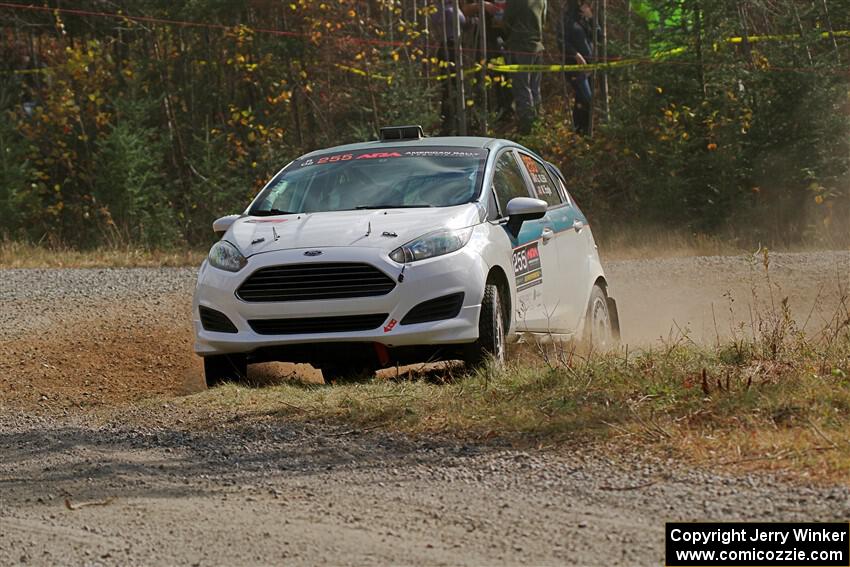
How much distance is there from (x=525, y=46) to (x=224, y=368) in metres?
14.7

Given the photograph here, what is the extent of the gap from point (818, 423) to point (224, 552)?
123 inches

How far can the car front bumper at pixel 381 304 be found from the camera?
8516 mm

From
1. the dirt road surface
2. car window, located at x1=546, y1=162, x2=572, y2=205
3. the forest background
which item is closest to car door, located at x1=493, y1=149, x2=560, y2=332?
car window, located at x1=546, y1=162, x2=572, y2=205

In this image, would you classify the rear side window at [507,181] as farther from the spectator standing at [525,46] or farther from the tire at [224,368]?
the spectator standing at [525,46]

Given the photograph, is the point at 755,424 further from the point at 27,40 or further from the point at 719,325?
the point at 27,40

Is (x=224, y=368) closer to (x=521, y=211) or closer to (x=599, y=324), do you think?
(x=521, y=211)

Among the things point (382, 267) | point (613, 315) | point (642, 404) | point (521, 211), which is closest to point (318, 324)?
point (382, 267)

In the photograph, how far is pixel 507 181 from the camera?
10117 millimetres

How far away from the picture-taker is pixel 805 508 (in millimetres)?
5262

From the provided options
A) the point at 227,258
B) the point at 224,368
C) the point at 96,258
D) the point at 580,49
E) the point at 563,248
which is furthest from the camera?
the point at 580,49

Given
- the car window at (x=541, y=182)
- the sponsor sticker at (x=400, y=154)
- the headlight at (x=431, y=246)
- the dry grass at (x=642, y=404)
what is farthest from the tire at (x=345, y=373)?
the car window at (x=541, y=182)

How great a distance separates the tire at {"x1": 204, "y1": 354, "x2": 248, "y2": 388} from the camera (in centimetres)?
919

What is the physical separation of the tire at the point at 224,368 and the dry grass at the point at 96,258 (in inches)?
446

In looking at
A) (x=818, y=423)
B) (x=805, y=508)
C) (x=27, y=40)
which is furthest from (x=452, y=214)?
(x=27, y=40)
